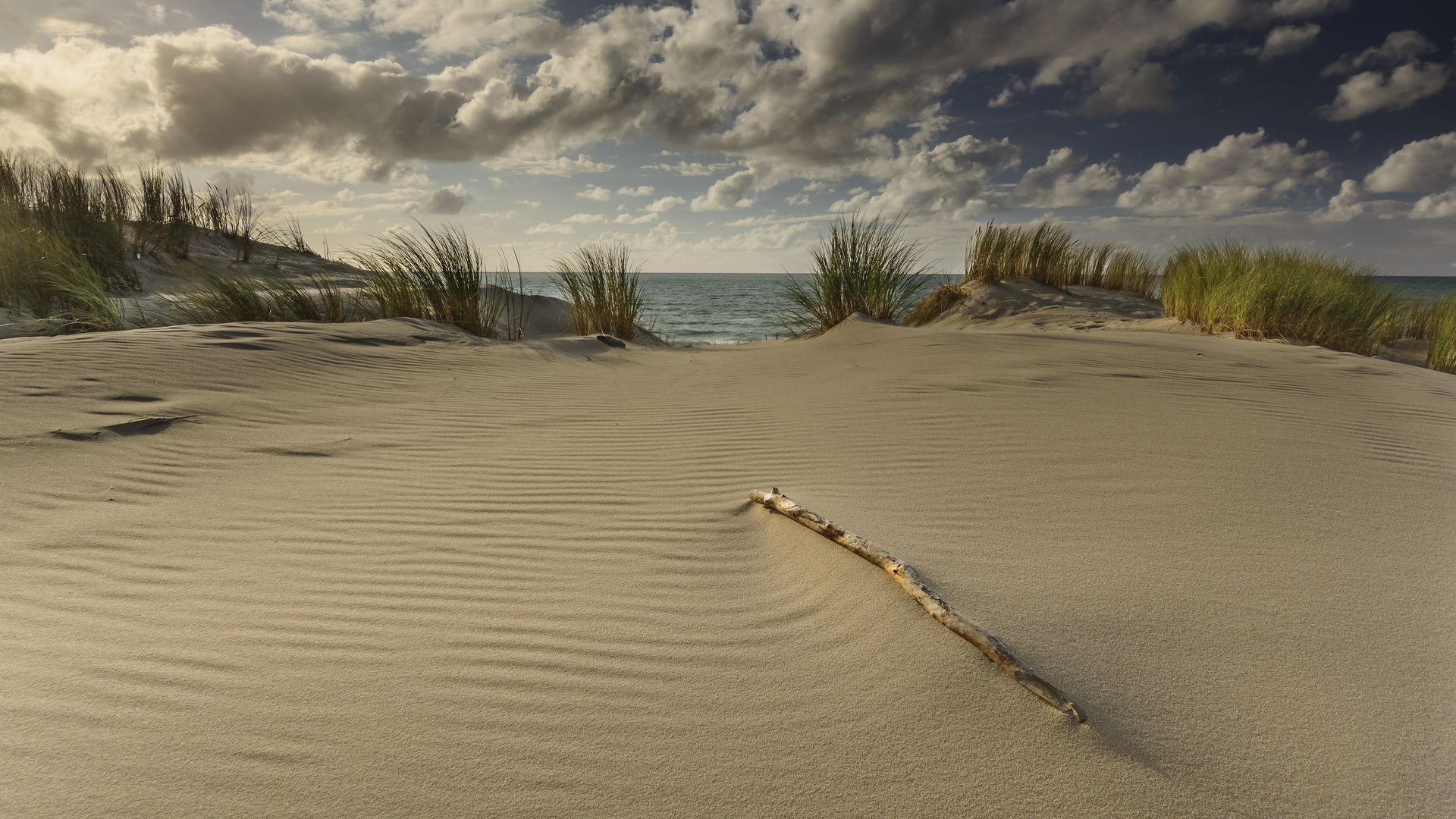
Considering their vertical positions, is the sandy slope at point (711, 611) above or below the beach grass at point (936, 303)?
below

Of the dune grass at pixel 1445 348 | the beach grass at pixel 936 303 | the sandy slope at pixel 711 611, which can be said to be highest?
the beach grass at pixel 936 303

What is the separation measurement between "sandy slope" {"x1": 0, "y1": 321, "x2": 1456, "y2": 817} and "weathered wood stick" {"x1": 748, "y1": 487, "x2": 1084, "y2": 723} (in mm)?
36

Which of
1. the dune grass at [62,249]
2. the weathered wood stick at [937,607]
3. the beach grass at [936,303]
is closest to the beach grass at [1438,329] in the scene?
the beach grass at [936,303]

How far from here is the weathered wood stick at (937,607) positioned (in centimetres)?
150

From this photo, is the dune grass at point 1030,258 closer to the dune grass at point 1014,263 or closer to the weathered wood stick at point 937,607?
the dune grass at point 1014,263

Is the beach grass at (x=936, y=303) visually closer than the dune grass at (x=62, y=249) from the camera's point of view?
No

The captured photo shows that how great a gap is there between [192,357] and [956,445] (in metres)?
5.40

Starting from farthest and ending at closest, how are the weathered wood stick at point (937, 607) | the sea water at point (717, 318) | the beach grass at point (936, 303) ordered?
the sea water at point (717, 318)
the beach grass at point (936, 303)
the weathered wood stick at point (937, 607)

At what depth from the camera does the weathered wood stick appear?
4.91 ft

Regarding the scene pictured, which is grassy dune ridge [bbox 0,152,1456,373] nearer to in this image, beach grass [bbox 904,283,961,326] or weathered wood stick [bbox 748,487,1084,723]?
beach grass [bbox 904,283,961,326]

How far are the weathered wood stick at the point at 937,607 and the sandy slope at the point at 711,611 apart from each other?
0.04 m

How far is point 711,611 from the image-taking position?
6.46 feet

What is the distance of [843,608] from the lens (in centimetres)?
191

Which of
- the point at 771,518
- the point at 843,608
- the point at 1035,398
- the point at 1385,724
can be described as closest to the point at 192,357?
the point at 771,518
